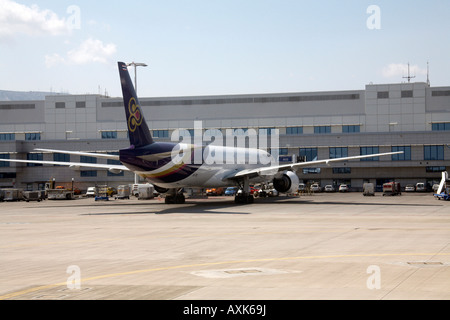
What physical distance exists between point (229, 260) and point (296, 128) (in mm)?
87171

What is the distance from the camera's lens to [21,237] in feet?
96.3

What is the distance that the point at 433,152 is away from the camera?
97.4 meters

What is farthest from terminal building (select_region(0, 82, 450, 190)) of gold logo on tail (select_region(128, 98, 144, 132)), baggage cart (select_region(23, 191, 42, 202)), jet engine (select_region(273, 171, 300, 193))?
gold logo on tail (select_region(128, 98, 144, 132))

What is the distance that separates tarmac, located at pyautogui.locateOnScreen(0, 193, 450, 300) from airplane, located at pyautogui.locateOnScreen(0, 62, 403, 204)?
11.7 meters

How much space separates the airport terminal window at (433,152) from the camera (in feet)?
318

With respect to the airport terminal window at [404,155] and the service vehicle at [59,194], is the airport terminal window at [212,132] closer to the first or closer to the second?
the airport terminal window at [404,155]

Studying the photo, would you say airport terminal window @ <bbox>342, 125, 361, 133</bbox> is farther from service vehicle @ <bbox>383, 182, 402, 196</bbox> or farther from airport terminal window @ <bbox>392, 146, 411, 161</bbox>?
service vehicle @ <bbox>383, 182, 402, 196</bbox>

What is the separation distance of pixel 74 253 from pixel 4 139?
9893 cm

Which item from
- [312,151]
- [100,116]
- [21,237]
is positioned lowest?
[21,237]

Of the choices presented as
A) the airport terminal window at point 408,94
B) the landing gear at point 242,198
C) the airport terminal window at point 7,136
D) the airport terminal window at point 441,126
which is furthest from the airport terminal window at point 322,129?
the airport terminal window at point 7,136

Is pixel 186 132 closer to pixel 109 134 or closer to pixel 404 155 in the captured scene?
pixel 109 134

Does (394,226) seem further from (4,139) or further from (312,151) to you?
(4,139)

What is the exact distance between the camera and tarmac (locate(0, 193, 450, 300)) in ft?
48.4

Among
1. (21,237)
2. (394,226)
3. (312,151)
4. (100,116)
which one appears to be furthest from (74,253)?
(100,116)
